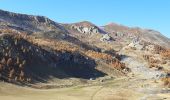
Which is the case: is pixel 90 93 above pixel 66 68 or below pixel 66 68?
below

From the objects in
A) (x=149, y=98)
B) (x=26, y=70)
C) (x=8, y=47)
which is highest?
(x=8, y=47)

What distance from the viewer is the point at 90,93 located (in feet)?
394

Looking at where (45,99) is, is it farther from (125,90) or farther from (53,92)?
(125,90)

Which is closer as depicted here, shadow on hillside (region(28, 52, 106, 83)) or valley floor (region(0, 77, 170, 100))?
valley floor (region(0, 77, 170, 100))

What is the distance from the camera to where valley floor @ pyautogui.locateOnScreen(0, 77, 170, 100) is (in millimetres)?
105438

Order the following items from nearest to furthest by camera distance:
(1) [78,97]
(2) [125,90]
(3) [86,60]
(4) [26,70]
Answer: (1) [78,97] < (2) [125,90] < (4) [26,70] < (3) [86,60]

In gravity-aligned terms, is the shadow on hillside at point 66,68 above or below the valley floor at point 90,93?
above

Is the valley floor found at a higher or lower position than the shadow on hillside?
lower

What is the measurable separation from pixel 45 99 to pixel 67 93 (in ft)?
51.3

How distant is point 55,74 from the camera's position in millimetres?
151500

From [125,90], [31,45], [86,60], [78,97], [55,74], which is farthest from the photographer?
[86,60]

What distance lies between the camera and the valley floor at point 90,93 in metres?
105

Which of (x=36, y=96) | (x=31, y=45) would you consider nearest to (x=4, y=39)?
(x=31, y=45)

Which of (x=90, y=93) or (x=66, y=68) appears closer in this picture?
(x=90, y=93)
